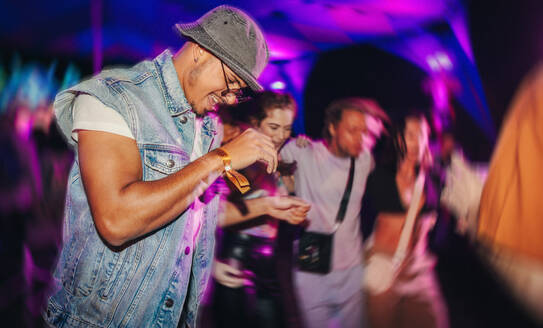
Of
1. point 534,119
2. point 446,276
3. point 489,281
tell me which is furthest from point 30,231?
point 489,281

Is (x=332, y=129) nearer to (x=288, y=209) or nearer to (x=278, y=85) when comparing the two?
(x=278, y=85)

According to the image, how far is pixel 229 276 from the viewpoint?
1980mm

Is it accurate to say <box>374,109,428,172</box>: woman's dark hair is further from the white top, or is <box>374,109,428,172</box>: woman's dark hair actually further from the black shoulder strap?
the black shoulder strap

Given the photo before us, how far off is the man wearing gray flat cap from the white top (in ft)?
4.19

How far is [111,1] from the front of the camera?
3193 millimetres

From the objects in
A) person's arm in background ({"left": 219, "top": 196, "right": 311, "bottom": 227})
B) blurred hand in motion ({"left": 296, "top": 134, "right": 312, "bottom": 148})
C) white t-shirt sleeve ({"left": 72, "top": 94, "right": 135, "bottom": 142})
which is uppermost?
blurred hand in motion ({"left": 296, "top": 134, "right": 312, "bottom": 148})

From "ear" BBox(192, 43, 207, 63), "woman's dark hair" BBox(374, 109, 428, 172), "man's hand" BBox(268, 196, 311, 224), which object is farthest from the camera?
"woman's dark hair" BBox(374, 109, 428, 172)

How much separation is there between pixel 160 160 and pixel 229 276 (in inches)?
49.7

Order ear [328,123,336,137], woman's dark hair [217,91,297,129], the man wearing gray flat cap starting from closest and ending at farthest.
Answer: the man wearing gray flat cap < woman's dark hair [217,91,297,129] < ear [328,123,336,137]

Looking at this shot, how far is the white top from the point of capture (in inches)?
90.7

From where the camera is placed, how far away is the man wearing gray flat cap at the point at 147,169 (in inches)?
31.8

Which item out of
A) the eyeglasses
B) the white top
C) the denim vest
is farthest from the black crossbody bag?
the eyeglasses

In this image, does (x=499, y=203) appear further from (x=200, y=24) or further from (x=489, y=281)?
(x=489, y=281)

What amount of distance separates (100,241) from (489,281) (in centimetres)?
370
